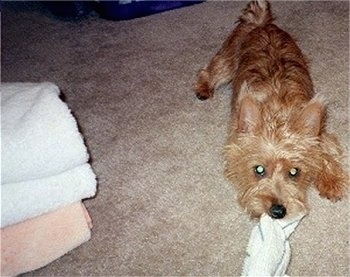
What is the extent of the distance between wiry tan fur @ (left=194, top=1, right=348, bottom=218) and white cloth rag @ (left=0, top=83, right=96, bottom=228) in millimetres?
945

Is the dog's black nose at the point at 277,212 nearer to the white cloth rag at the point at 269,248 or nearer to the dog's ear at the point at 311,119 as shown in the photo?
the white cloth rag at the point at 269,248

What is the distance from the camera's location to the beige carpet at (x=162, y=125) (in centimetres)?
244

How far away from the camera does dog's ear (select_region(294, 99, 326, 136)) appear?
2.30 meters

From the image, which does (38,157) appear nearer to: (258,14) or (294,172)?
(294,172)

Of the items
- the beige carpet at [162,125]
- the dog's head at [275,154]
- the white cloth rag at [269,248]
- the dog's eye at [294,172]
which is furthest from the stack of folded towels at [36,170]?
the dog's eye at [294,172]

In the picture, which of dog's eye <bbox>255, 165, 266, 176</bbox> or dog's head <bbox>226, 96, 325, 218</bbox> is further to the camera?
dog's eye <bbox>255, 165, 266, 176</bbox>

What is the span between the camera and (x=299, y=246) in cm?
240

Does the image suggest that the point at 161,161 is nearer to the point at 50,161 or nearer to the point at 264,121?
the point at 264,121

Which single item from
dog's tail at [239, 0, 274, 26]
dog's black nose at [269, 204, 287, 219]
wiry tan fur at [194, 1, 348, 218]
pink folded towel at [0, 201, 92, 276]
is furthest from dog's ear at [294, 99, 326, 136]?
pink folded towel at [0, 201, 92, 276]

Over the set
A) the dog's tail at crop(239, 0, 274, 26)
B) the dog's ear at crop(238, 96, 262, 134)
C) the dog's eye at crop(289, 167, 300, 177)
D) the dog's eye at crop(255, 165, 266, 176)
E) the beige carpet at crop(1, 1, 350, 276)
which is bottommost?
the beige carpet at crop(1, 1, 350, 276)

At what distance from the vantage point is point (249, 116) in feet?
8.19

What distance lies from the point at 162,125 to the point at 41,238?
1.28 metres

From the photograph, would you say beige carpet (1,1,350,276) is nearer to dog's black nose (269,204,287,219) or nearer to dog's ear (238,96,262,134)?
dog's black nose (269,204,287,219)

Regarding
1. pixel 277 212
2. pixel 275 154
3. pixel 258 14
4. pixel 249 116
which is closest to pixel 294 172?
pixel 275 154
